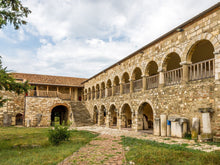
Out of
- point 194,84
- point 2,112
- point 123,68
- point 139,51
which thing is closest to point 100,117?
point 123,68

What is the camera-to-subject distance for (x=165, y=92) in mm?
10719

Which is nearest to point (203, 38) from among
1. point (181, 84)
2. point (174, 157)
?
point (181, 84)

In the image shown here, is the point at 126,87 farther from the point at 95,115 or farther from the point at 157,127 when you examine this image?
the point at 95,115

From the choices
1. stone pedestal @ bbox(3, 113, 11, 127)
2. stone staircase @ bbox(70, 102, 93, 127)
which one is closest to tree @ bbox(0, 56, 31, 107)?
stone staircase @ bbox(70, 102, 93, 127)

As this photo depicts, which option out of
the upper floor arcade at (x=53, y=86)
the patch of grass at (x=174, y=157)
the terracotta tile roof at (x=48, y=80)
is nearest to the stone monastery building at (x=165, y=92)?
the upper floor arcade at (x=53, y=86)

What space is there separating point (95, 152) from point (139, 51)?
830 cm

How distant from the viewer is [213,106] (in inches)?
314

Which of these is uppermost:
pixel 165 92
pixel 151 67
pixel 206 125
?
pixel 151 67

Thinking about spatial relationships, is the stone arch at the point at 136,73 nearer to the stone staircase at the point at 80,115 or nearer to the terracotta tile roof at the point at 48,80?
the stone staircase at the point at 80,115

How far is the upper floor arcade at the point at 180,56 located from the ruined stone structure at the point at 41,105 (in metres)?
7.48

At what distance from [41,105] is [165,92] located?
50.4 ft

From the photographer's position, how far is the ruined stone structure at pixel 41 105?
69.5 feet

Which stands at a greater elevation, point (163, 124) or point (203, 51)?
point (203, 51)

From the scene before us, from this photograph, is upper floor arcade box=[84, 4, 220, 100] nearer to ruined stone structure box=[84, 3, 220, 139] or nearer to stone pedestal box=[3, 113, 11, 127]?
ruined stone structure box=[84, 3, 220, 139]
